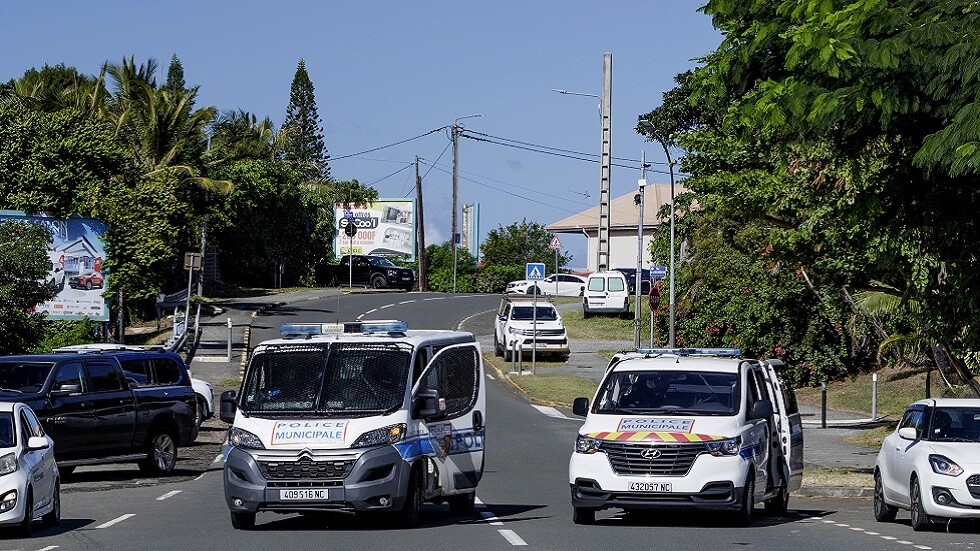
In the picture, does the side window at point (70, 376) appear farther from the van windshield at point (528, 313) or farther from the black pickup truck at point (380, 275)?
the black pickup truck at point (380, 275)

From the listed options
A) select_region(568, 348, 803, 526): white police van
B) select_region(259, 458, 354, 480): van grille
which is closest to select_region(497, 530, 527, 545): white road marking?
select_region(568, 348, 803, 526): white police van

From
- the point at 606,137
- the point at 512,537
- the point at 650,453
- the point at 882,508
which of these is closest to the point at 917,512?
the point at 882,508

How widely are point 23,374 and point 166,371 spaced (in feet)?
12.8

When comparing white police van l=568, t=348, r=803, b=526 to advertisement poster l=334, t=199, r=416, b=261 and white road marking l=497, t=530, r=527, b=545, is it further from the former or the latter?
advertisement poster l=334, t=199, r=416, b=261

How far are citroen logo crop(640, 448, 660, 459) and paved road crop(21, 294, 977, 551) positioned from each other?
0.80m

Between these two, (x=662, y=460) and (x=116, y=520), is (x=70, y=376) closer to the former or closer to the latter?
(x=116, y=520)

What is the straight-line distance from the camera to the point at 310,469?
1513 centimetres

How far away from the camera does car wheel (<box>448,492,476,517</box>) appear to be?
17562 millimetres

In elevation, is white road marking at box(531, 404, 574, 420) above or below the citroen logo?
below

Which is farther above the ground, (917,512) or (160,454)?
(917,512)

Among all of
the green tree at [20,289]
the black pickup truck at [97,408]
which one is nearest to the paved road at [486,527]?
the black pickup truck at [97,408]

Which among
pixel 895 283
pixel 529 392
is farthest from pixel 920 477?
pixel 529 392

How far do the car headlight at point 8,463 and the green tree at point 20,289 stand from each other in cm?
1601

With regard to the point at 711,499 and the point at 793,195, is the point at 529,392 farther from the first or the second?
the point at 711,499
